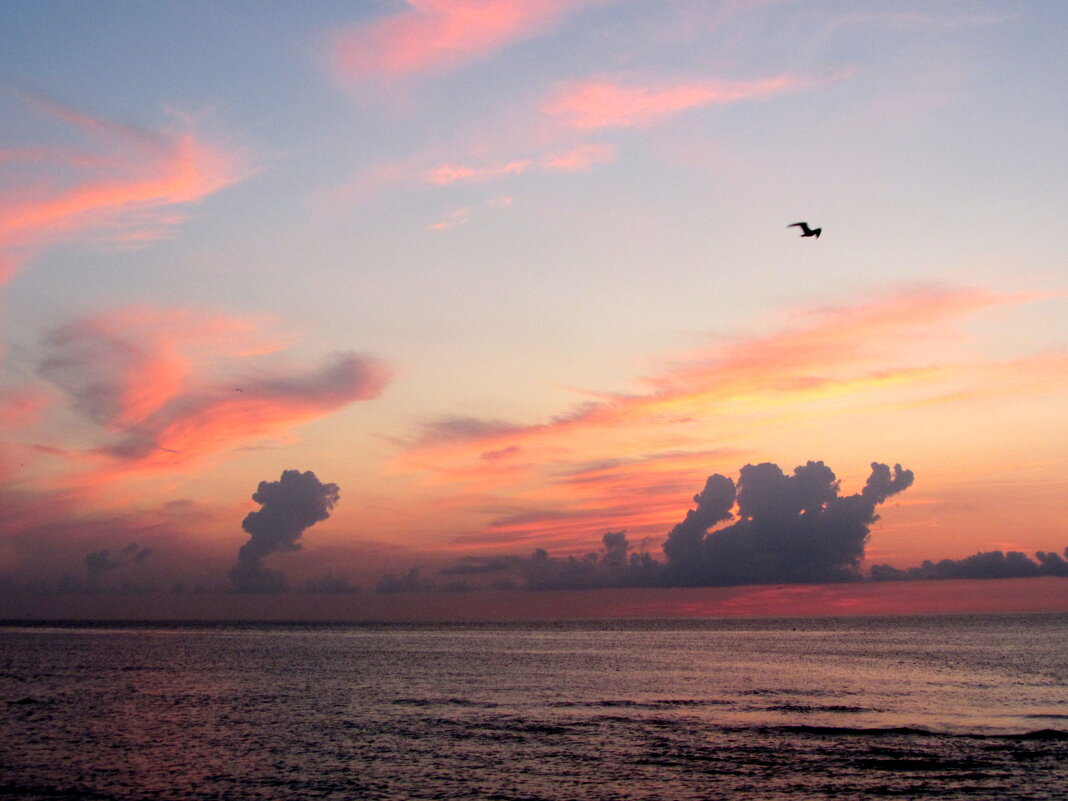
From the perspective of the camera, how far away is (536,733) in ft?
201

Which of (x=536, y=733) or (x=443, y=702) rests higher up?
(x=536, y=733)

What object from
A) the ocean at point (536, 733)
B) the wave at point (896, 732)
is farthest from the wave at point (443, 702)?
the wave at point (896, 732)

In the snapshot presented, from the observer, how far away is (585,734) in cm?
6066

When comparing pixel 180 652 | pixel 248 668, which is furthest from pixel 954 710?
pixel 180 652

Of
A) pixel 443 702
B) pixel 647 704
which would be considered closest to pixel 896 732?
pixel 647 704

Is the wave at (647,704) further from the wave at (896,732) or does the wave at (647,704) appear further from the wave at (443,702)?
the wave at (896,732)

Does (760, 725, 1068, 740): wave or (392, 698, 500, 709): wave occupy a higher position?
(760, 725, 1068, 740): wave

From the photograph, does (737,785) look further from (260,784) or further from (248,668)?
(248,668)

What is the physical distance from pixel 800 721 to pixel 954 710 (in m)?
15.5

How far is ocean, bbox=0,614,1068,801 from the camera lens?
147 feet

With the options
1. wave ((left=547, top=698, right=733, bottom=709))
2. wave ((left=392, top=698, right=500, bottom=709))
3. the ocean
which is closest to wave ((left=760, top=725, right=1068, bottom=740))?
the ocean

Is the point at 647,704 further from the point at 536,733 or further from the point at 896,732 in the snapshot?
the point at 896,732

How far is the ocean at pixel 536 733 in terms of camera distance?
44906mm

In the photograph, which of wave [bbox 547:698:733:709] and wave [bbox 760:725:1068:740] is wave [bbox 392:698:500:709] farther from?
wave [bbox 760:725:1068:740]
